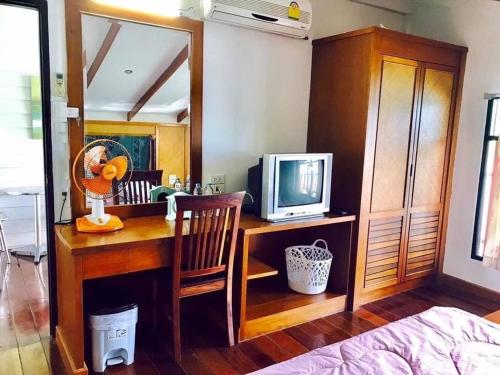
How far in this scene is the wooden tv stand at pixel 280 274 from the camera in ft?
8.49

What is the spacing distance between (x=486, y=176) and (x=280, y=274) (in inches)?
72.6

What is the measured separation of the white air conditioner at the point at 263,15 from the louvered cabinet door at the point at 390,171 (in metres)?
0.68

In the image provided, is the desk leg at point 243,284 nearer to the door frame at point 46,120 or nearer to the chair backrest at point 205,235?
the chair backrest at point 205,235

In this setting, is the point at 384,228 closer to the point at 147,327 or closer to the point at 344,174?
the point at 344,174

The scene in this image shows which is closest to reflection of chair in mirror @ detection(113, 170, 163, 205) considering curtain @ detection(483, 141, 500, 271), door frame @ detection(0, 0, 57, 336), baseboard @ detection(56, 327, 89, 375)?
door frame @ detection(0, 0, 57, 336)

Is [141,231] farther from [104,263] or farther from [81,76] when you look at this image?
[81,76]

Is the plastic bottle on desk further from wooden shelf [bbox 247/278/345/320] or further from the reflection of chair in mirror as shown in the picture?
wooden shelf [bbox 247/278/345/320]

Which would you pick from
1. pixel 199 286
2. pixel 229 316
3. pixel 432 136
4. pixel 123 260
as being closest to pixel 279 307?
pixel 229 316

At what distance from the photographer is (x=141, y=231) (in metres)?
2.31

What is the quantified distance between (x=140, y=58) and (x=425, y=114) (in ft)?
7.11

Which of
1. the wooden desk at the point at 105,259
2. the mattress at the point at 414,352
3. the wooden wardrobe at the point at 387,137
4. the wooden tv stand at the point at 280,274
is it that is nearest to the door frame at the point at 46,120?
the wooden desk at the point at 105,259

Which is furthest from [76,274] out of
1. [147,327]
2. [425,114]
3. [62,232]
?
[425,114]

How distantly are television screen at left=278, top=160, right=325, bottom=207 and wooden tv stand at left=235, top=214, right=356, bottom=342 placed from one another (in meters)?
0.15

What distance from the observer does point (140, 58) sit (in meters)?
2.68
